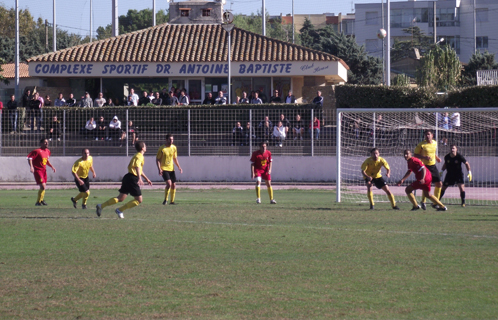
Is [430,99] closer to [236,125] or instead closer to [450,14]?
[236,125]

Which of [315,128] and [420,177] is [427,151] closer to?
[420,177]

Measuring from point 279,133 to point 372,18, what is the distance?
57194 mm

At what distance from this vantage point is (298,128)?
25219 millimetres

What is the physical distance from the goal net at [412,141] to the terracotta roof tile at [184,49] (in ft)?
46.0

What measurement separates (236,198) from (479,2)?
6448 cm

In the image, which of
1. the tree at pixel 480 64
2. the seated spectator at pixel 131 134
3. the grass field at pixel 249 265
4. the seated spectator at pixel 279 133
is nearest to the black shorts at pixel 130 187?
the grass field at pixel 249 265

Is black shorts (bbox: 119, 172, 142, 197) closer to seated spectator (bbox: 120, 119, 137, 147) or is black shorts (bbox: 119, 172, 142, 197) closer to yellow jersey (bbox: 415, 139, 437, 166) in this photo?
yellow jersey (bbox: 415, 139, 437, 166)

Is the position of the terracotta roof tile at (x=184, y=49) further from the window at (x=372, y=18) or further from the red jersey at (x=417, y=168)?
the window at (x=372, y=18)

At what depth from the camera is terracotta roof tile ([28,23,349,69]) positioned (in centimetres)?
3694

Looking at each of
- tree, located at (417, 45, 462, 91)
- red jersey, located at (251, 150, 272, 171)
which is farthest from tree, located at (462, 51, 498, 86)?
red jersey, located at (251, 150, 272, 171)

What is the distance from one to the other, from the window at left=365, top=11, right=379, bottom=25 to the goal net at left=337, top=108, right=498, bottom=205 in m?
57.0

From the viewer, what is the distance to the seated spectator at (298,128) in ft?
82.2

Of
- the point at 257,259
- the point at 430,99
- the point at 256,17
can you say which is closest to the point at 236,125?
the point at 430,99

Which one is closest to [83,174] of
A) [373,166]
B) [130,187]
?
[130,187]
